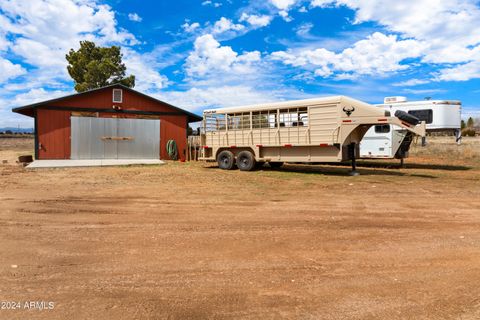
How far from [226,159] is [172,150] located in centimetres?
672

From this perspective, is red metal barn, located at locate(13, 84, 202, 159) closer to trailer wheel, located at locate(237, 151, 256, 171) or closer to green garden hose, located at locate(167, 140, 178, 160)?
green garden hose, located at locate(167, 140, 178, 160)

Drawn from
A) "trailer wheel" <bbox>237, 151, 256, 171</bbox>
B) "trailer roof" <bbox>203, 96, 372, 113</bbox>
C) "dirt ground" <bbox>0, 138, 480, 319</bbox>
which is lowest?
"dirt ground" <bbox>0, 138, 480, 319</bbox>

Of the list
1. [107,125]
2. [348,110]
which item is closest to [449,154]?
[348,110]

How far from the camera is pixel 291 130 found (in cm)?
1380

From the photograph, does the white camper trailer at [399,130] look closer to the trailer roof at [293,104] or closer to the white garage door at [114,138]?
the trailer roof at [293,104]

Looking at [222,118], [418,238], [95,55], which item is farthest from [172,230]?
[95,55]

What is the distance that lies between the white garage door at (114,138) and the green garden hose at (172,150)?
0.70 metres

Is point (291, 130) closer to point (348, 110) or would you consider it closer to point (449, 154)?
point (348, 110)

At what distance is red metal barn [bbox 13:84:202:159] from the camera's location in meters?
19.0

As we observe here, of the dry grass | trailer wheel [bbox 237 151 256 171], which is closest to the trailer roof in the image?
trailer wheel [bbox 237 151 256 171]

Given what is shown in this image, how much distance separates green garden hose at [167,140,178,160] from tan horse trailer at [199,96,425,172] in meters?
5.10

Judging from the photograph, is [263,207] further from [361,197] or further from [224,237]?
[361,197]

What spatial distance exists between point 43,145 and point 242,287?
19.1 meters

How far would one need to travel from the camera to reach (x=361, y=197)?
28.3ft
